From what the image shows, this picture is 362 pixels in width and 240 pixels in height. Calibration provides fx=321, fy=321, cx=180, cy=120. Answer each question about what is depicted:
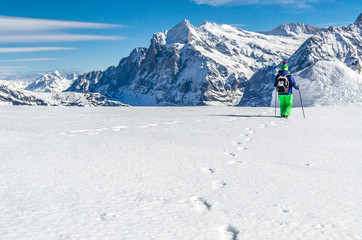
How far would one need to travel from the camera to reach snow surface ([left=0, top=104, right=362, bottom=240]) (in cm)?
319

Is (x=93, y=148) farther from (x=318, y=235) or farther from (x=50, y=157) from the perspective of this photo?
(x=318, y=235)

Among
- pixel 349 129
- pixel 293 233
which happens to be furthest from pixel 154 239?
pixel 349 129

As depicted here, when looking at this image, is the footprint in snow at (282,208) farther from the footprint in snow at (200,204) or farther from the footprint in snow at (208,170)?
the footprint in snow at (208,170)

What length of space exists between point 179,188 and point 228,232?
131cm

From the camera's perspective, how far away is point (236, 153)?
6.72 m

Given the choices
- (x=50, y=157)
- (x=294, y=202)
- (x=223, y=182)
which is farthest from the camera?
(x=50, y=157)

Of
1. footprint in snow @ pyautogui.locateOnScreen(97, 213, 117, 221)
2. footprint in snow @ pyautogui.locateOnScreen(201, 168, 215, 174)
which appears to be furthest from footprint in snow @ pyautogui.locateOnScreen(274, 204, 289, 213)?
footprint in snow @ pyautogui.locateOnScreen(97, 213, 117, 221)

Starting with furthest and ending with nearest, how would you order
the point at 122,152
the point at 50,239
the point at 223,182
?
1. the point at 122,152
2. the point at 223,182
3. the point at 50,239

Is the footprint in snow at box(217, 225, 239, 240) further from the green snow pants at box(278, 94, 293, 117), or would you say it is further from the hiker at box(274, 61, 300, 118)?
the green snow pants at box(278, 94, 293, 117)

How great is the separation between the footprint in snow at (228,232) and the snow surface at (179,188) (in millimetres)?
19

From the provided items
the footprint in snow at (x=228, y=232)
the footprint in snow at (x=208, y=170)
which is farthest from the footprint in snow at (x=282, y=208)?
the footprint in snow at (x=208, y=170)

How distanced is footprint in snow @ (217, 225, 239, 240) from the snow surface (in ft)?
0.06

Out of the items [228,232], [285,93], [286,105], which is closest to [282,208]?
[228,232]

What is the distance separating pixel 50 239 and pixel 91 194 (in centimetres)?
119
